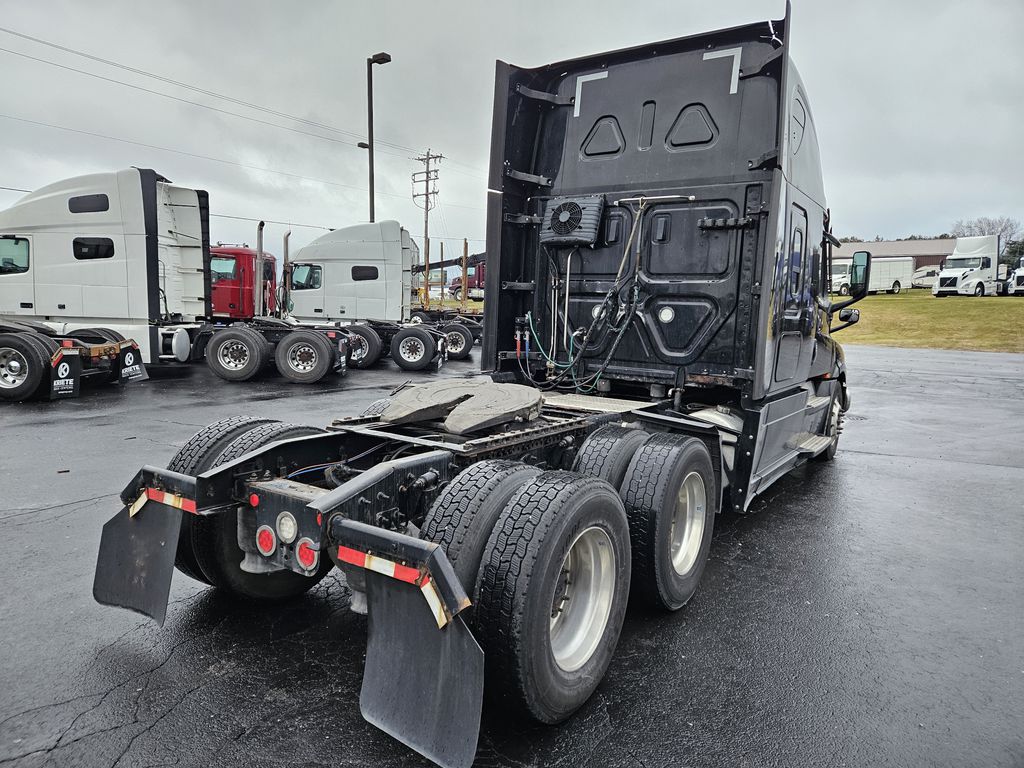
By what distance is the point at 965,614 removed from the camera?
12.0ft

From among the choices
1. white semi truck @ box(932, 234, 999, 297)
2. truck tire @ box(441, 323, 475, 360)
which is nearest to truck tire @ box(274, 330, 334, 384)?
truck tire @ box(441, 323, 475, 360)

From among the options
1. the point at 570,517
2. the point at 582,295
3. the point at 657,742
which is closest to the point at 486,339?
the point at 582,295

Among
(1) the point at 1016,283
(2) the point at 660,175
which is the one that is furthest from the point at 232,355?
(1) the point at 1016,283

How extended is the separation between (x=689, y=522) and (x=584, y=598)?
1281 mm

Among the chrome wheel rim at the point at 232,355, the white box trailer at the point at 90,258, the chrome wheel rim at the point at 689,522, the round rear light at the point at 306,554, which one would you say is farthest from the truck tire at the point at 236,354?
the round rear light at the point at 306,554

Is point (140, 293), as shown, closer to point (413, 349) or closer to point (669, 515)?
point (413, 349)

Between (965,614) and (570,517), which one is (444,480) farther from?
(965,614)

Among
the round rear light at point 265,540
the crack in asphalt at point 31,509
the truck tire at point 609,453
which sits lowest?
the crack in asphalt at point 31,509

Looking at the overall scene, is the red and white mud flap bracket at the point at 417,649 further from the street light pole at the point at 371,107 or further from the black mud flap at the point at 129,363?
the street light pole at the point at 371,107

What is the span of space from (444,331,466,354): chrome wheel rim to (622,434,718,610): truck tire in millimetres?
16207

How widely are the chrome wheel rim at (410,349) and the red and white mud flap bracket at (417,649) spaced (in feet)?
45.6

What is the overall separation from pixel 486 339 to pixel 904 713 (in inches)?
146

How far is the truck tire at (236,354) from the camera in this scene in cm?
1309

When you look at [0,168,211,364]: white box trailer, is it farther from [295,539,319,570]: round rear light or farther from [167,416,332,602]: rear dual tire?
[295,539,319,570]: round rear light
